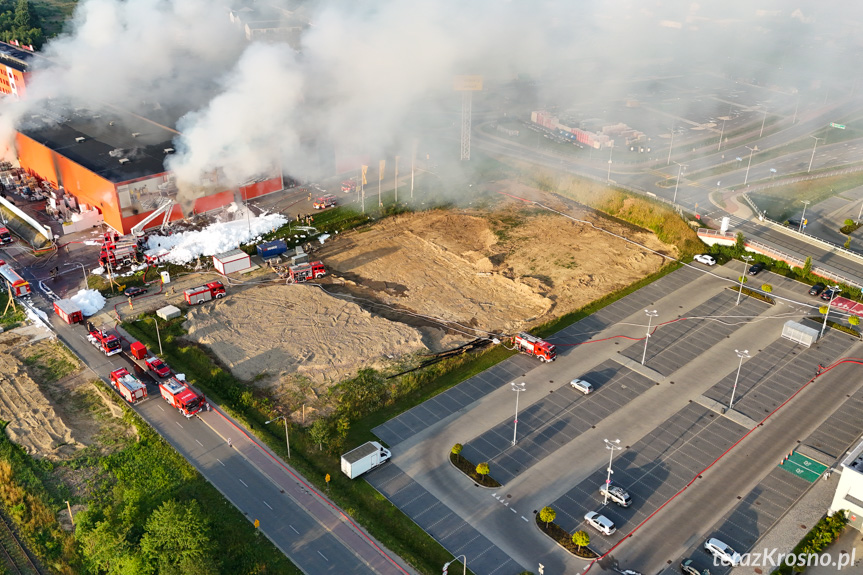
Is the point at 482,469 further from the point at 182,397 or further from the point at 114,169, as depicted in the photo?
the point at 114,169

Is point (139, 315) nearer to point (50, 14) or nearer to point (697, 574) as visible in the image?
point (697, 574)

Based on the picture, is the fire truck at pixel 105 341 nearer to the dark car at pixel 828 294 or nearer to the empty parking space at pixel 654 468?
the empty parking space at pixel 654 468

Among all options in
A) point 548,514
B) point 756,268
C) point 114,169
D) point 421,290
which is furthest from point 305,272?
point 756,268

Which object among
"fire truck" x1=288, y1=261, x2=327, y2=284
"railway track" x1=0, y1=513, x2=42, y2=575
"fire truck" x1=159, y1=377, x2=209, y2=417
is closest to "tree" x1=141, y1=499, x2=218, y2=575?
"railway track" x1=0, y1=513, x2=42, y2=575

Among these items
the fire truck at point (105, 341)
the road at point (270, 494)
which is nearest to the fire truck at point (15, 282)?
the fire truck at point (105, 341)

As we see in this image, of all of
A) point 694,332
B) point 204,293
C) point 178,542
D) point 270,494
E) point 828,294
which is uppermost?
point 204,293

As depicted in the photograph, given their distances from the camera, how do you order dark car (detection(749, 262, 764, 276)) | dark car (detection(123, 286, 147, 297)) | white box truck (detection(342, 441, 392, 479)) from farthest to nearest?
dark car (detection(749, 262, 764, 276))
dark car (detection(123, 286, 147, 297))
white box truck (detection(342, 441, 392, 479))

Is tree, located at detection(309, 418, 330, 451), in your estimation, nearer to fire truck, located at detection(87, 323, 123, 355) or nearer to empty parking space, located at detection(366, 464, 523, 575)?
empty parking space, located at detection(366, 464, 523, 575)

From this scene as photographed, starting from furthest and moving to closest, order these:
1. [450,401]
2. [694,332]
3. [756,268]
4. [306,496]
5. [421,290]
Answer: [756,268]
[421,290]
[694,332]
[450,401]
[306,496]

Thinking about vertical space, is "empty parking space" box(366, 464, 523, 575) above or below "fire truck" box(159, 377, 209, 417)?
below
